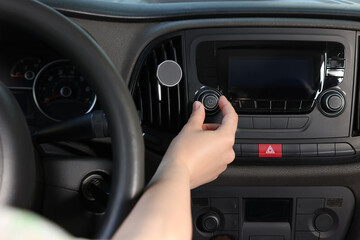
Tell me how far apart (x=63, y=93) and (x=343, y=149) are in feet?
2.64

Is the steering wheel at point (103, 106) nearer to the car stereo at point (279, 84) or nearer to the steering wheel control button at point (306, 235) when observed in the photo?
the car stereo at point (279, 84)

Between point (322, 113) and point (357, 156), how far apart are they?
6.6 inches

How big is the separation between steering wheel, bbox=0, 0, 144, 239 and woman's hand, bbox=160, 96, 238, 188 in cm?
6

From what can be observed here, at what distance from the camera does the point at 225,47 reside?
118cm

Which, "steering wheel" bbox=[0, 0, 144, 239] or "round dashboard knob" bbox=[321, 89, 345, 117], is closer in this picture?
"steering wheel" bbox=[0, 0, 144, 239]

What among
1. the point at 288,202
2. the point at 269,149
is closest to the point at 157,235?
the point at 269,149

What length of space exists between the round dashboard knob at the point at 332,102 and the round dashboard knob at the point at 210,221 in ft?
1.43

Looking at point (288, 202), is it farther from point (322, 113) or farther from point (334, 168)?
point (322, 113)

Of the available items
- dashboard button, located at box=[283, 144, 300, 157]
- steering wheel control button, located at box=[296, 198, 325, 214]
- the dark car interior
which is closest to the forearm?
the dark car interior

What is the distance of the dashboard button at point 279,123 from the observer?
120 cm

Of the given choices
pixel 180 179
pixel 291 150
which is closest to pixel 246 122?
pixel 291 150

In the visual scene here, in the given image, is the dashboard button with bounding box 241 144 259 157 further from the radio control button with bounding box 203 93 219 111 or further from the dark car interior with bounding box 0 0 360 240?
the radio control button with bounding box 203 93 219 111

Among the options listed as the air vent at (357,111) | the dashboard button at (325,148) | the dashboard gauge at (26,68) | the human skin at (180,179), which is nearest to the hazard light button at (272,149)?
the dashboard button at (325,148)

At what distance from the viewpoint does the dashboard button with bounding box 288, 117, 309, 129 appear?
1196mm
